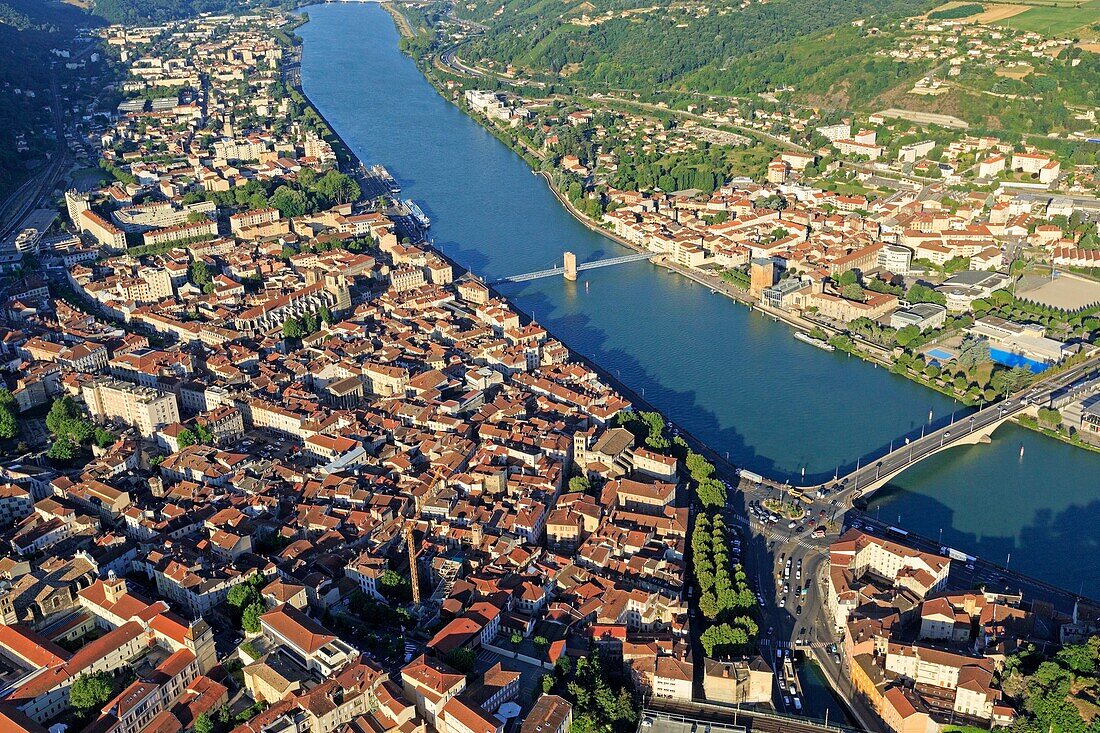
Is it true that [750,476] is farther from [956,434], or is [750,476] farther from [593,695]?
[593,695]

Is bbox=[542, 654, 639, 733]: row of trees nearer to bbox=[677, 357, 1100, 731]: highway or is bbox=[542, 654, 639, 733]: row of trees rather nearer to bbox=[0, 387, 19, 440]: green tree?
bbox=[677, 357, 1100, 731]: highway

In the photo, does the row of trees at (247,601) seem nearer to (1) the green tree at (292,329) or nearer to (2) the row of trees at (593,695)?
(2) the row of trees at (593,695)

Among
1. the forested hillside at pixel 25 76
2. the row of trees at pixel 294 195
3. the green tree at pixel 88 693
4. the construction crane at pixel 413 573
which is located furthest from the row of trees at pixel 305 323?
the forested hillside at pixel 25 76

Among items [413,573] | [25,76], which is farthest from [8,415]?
[25,76]

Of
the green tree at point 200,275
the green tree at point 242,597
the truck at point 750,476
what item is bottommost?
the truck at point 750,476

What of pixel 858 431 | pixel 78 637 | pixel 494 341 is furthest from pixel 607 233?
pixel 78 637

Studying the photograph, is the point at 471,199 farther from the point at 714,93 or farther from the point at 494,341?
the point at 714,93
